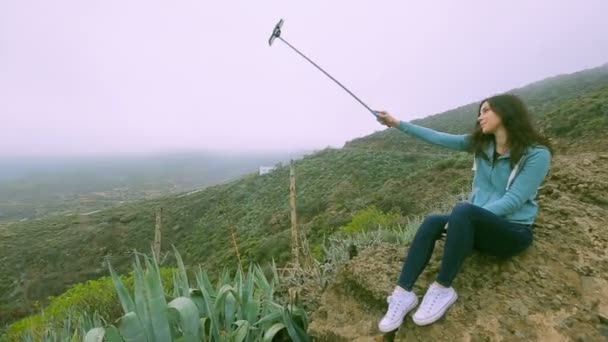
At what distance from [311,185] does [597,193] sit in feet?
84.7

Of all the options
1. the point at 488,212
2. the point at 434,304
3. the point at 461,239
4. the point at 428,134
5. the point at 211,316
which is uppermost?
→ the point at 428,134

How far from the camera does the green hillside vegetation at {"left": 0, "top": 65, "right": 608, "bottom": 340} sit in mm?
16828

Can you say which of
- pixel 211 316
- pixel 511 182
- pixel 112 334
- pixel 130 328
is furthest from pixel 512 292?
pixel 112 334

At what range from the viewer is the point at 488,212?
8.08 feet

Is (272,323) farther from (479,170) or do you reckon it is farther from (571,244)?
(571,244)

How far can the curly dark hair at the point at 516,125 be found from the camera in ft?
8.64

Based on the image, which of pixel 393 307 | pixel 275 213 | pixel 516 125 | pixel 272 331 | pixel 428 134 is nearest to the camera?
pixel 393 307

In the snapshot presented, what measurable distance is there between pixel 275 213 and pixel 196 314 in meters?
23.5

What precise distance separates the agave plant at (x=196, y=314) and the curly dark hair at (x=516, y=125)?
184 centimetres

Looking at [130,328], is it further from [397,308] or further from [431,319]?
[431,319]

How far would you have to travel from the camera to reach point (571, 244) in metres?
2.84

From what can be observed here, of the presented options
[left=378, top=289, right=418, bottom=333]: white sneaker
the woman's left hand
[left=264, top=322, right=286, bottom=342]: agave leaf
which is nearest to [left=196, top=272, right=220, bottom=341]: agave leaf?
[left=264, top=322, right=286, bottom=342]: agave leaf

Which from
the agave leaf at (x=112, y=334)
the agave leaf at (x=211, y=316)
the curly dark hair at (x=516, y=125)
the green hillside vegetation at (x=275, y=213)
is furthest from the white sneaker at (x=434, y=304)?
the green hillside vegetation at (x=275, y=213)

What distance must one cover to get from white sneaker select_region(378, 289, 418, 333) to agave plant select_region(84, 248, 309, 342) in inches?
31.3
